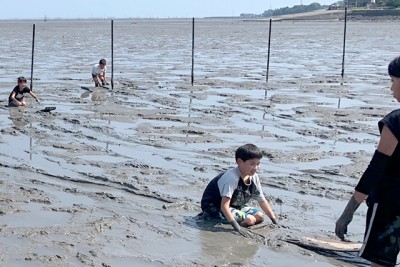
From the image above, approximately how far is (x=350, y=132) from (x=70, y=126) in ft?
17.3

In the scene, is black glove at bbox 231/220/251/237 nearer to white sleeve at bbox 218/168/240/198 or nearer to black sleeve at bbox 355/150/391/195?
white sleeve at bbox 218/168/240/198

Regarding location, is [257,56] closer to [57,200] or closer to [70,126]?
[70,126]

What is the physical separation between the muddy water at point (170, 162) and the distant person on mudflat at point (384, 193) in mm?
2293

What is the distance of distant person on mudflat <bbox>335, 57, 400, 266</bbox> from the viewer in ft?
15.4

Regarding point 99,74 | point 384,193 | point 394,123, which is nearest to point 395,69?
point 394,123

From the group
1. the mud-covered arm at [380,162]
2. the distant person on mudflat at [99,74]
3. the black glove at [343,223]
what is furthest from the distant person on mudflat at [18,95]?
the mud-covered arm at [380,162]

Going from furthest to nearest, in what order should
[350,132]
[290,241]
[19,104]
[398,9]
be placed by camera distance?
1. [398,9]
2. [19,104]
3. [350,132]
4. [290,241]

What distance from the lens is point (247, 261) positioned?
7.18 m

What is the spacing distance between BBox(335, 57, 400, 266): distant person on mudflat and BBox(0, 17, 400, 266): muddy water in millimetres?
2293

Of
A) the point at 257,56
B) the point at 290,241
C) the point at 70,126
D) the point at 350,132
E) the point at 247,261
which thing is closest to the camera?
the point at 247,261

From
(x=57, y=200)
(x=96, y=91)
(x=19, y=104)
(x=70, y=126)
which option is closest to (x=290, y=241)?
(x=57, y=200)

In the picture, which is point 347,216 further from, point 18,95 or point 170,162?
point 18,95

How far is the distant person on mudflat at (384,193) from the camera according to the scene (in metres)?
4.68

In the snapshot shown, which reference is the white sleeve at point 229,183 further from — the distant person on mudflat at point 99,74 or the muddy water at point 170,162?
the distant person on mudflat at point 99,74
